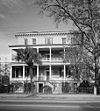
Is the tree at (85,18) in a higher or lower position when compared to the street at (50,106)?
higher

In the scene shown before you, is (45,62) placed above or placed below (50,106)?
above

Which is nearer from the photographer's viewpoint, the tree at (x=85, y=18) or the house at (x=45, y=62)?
the tree at (x=85, y=18)

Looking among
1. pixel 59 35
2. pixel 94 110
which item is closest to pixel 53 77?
pixel 59 35

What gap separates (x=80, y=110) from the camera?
33.4ft

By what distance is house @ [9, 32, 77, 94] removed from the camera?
1316 inches

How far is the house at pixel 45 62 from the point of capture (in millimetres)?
33438

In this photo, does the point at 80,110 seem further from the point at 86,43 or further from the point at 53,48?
the point at 53,48

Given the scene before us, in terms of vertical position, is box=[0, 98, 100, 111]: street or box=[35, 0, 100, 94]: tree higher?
box=[35, 0, 100, 94]: tree

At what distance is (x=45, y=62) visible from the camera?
1340 inches

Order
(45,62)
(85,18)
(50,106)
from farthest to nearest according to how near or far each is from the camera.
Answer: (45,62) < (85,18) < (50,106)

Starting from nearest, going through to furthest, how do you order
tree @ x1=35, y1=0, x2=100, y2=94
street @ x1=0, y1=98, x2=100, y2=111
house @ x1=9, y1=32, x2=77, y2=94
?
street @ x1=0, y1=98, x2=100, y2=111
tree @ x1=35, y1=0, x2=100, y2=94
house @ x1=9, y1=32, x2=77, y2=94

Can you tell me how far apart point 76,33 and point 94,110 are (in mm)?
14434

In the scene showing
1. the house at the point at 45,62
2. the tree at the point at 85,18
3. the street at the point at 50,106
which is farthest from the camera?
the house at the point at 45,62

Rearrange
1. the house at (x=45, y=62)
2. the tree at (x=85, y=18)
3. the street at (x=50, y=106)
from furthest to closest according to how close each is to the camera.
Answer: the house at (x=45, y=62), the tree at (x=85, y=18), the street at (x=50, y=106)
